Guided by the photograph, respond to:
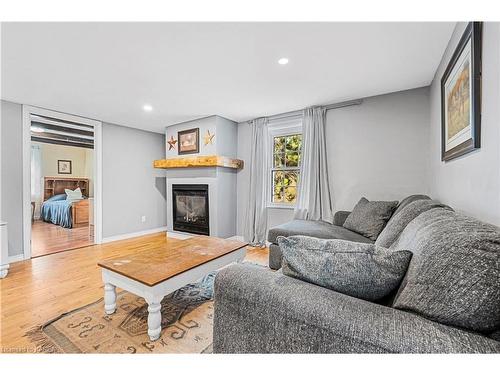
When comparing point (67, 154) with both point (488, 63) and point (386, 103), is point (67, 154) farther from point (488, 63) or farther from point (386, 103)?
point (488, 63)

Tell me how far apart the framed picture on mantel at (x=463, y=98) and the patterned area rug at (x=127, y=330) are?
6.73ft

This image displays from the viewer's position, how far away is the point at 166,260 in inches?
73.7

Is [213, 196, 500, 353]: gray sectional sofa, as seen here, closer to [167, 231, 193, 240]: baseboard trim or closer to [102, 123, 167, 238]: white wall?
[167, 231, 193, 240]: baseboard trim

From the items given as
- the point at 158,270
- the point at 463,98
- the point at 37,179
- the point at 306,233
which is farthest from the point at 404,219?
the point at 37,179

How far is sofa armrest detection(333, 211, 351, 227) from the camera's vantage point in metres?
3.02

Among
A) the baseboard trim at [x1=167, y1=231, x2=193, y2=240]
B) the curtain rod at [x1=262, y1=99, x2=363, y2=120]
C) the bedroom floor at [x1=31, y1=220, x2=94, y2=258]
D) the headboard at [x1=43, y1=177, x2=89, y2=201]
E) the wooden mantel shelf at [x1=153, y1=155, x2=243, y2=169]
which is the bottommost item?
the bedroom floor at [x1=31, y1=220, x2=94, y2=258]

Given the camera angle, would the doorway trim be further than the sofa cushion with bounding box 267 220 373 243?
Yes

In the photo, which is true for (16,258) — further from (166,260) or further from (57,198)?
(57,198)

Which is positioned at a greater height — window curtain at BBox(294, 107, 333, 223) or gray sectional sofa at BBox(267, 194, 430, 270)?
window curtain at BBox(294, 107, 333, 223)

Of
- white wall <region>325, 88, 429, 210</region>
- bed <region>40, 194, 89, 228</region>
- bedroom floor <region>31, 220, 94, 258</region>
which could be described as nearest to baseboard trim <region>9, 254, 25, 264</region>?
bedroom floor <region>31, 220, 94, 258</region>

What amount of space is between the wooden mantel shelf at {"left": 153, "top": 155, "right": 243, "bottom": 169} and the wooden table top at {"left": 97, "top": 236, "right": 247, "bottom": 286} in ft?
5.43

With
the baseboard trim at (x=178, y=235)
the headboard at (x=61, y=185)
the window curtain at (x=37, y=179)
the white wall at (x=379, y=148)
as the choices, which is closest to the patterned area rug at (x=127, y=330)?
the baseboard trim at (x=178, y=235)

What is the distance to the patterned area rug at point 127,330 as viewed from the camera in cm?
147

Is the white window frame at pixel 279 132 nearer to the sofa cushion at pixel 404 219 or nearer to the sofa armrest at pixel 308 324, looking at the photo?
the sofa cushion at pixel 404 219
